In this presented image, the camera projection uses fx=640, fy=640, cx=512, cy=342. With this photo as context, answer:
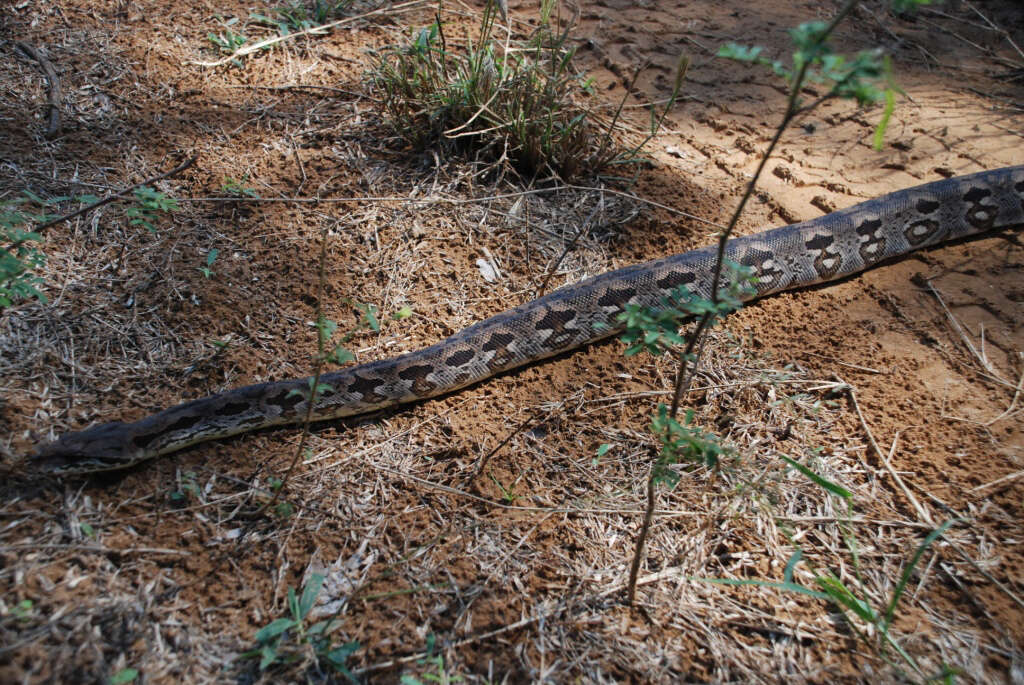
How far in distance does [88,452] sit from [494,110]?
4.29 meters

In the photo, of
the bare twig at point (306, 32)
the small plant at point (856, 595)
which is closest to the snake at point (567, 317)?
the small plant at point (856, 595)

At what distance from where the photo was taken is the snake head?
3.72m

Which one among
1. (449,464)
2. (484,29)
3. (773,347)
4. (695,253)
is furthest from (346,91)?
(773,347)

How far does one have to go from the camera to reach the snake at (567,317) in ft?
13.1

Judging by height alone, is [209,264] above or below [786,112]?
below

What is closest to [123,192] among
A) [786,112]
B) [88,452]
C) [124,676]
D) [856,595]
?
[88,452]

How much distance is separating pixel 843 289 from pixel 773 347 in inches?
48.6

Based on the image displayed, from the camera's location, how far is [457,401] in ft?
15.6

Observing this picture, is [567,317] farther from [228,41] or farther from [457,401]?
[228,41]

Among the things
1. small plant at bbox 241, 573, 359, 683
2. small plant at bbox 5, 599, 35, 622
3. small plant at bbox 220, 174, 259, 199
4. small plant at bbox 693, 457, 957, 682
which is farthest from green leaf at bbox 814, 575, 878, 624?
small plant at bbox 220, 174, 259, 199

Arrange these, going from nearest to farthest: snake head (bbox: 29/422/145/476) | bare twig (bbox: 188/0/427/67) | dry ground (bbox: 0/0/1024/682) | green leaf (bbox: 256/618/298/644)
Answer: green leaf (bbox: 256/618/298/644) → dry ground (bbox: 0/0/1024/682) → snake head (bbox: 29/422/145/476) → bare twig (bbox: 188/0/427/67)

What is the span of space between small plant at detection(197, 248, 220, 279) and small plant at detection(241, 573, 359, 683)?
2.80 m

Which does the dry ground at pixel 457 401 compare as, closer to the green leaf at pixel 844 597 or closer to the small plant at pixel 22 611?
the small plant at pixel 22 611

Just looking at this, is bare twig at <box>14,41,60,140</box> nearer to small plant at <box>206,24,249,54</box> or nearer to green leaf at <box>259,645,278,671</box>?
small plant at <box>206,24,249,54</box>
